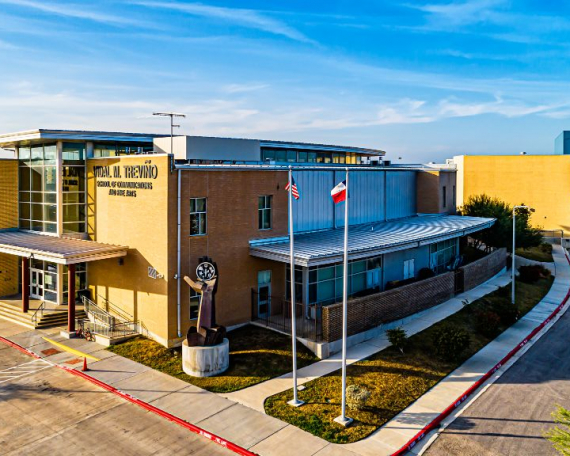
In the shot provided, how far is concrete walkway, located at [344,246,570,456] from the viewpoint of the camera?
1666 cm

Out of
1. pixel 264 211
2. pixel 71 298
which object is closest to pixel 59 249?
pixel 71 298

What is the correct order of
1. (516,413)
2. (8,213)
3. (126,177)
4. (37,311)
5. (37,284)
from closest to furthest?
(516,413)
(126,177)
(37,311)
(37,284)
(8,213)

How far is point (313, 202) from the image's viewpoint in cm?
3198

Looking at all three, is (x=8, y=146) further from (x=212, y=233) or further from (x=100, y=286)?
(x=212, y=233)

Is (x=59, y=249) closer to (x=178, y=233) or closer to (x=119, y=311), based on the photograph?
(x=119, y=311)

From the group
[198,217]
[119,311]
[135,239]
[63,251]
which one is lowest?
[119,311]

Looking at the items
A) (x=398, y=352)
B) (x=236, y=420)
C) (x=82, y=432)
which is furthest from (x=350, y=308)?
(x=82, y=432)

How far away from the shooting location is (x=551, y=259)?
175 feet

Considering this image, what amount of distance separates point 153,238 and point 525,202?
60296mm

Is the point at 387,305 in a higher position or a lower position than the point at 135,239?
lower

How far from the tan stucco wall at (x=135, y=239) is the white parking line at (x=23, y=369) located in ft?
16.1

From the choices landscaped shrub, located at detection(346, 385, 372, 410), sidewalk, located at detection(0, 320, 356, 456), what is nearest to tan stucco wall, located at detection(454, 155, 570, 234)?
landscaped shrub, located at detection(346, 385, 372, 410)

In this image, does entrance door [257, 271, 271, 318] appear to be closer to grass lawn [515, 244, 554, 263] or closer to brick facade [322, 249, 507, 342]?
brick facade [322, 249, 507, 342]

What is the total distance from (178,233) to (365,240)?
11.1 metres
